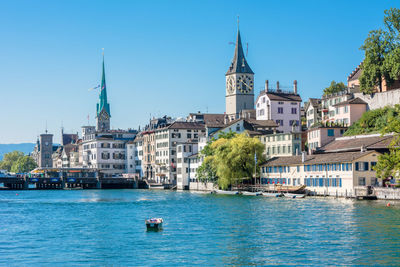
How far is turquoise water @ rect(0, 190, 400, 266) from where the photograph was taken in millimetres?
40719

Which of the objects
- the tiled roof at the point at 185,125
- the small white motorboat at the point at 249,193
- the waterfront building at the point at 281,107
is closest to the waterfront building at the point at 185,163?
the tiled roof at the point at 185,125

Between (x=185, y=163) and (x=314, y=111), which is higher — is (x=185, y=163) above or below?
below

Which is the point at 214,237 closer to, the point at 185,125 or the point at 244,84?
Result: the point at 185,125

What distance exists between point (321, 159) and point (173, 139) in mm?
71170

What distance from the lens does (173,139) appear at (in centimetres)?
16212

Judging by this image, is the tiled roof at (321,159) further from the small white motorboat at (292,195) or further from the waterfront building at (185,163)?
the waterfront building at (185,163)

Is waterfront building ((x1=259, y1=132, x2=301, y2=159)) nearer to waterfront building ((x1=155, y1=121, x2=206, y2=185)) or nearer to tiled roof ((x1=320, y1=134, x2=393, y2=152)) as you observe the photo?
tiled roof ((x1=320, y1=134, x2=393, y2=152))

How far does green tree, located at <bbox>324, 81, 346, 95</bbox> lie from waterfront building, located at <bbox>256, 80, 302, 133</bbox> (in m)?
7.25

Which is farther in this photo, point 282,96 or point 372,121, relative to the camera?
point 282,96

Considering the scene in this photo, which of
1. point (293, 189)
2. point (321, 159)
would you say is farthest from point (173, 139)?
point (321, 159)

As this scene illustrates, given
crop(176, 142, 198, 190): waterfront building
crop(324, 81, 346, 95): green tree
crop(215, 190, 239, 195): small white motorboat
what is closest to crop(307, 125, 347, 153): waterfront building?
crop(215, 190, 239, 195): small white motorboat

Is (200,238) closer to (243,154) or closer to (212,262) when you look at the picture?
(212,262)

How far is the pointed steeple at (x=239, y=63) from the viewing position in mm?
185500

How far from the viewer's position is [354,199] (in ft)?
271
